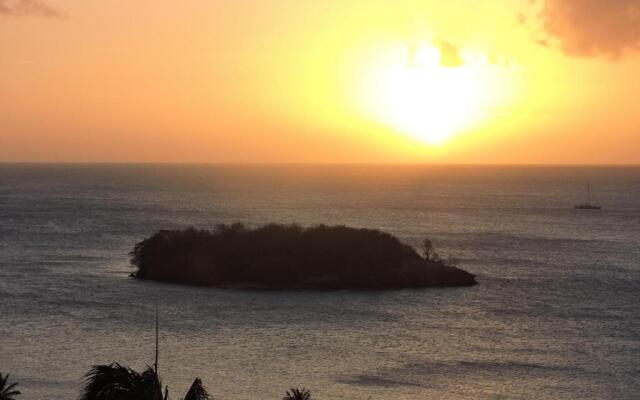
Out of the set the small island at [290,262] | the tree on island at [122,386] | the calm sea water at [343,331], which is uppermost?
the tree on island at [122,386]

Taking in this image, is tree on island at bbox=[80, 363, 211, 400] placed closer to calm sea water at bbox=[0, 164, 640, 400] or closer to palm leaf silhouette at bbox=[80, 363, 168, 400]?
palm leaf silhouette at bbox=[80, 363, 168, 400]

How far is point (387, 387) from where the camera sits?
2016 inches

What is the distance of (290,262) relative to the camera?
90.5m

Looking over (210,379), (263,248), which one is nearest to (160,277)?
(263,248)

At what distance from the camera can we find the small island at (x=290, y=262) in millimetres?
88688

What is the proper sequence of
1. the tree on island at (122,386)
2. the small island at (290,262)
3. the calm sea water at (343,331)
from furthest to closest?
1. the small island at (290,262)
2. the calm sea water at (343,331)
3. the tree on island at (122,386)

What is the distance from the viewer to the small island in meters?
88.7

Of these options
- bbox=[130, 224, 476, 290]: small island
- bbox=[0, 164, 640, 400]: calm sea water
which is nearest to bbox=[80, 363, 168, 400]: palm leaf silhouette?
bbox=[0, 164, 640, 400]: calm sea water

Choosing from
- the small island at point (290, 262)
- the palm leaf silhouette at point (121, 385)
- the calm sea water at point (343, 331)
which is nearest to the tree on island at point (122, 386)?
the palm leaf silhouette at point (121, 385)

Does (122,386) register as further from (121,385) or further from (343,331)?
(343,331)

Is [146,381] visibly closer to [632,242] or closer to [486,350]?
[486,350]

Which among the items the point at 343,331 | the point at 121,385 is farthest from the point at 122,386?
the point at 343,331

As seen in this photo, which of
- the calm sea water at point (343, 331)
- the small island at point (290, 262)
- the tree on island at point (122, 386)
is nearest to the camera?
the tree on island at point (122, 386)

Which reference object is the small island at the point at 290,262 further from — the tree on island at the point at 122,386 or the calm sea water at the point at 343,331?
the tree on island at the point at 122,386
